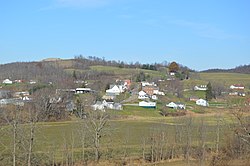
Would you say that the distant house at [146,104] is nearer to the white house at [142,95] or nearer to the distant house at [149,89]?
the white house at [142,95]

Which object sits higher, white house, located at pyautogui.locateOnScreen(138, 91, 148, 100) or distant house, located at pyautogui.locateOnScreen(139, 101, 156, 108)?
white house, located at pyautogui.locateOnScreen(138, 91, 148, 100)

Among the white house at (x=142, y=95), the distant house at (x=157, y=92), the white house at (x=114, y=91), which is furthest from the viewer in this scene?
the distant house at (x=157, y=92)

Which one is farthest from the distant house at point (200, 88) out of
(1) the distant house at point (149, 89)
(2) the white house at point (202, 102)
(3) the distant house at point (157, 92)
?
(2) the white house at point (202, 102)

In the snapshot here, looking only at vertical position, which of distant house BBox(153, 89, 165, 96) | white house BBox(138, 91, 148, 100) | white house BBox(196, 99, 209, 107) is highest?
distant house BBox(153, 89, 165, 96)

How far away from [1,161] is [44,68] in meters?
99.3

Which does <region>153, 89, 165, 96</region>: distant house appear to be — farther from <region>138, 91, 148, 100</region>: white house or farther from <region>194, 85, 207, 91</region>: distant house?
<region>194, 85, 207, 91</region>: distant house

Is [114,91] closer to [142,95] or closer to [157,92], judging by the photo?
[142,95]

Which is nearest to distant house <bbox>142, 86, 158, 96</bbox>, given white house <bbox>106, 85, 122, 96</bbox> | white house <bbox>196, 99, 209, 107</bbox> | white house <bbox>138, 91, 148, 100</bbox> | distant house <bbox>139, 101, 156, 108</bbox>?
white house <bbox>138, 91, 148, 100</bbox>

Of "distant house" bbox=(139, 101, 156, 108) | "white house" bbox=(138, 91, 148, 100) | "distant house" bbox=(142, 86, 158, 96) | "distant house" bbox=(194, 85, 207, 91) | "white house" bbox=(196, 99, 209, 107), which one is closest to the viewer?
"distant house" bbox=(139, 101, 156, 108)

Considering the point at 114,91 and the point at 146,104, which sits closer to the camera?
the point at 146,104

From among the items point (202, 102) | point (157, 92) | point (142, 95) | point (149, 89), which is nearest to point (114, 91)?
point (149, 89)

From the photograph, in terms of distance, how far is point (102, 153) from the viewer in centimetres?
2886

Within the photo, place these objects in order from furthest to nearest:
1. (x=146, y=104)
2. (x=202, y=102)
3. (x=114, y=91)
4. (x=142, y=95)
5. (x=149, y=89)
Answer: (x=149, y=89) < (x=114, y=91) < (x=142, y=95) < (x=202, y=102) < (x=146, y=104)

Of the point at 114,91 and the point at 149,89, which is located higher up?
the point at 149,89
